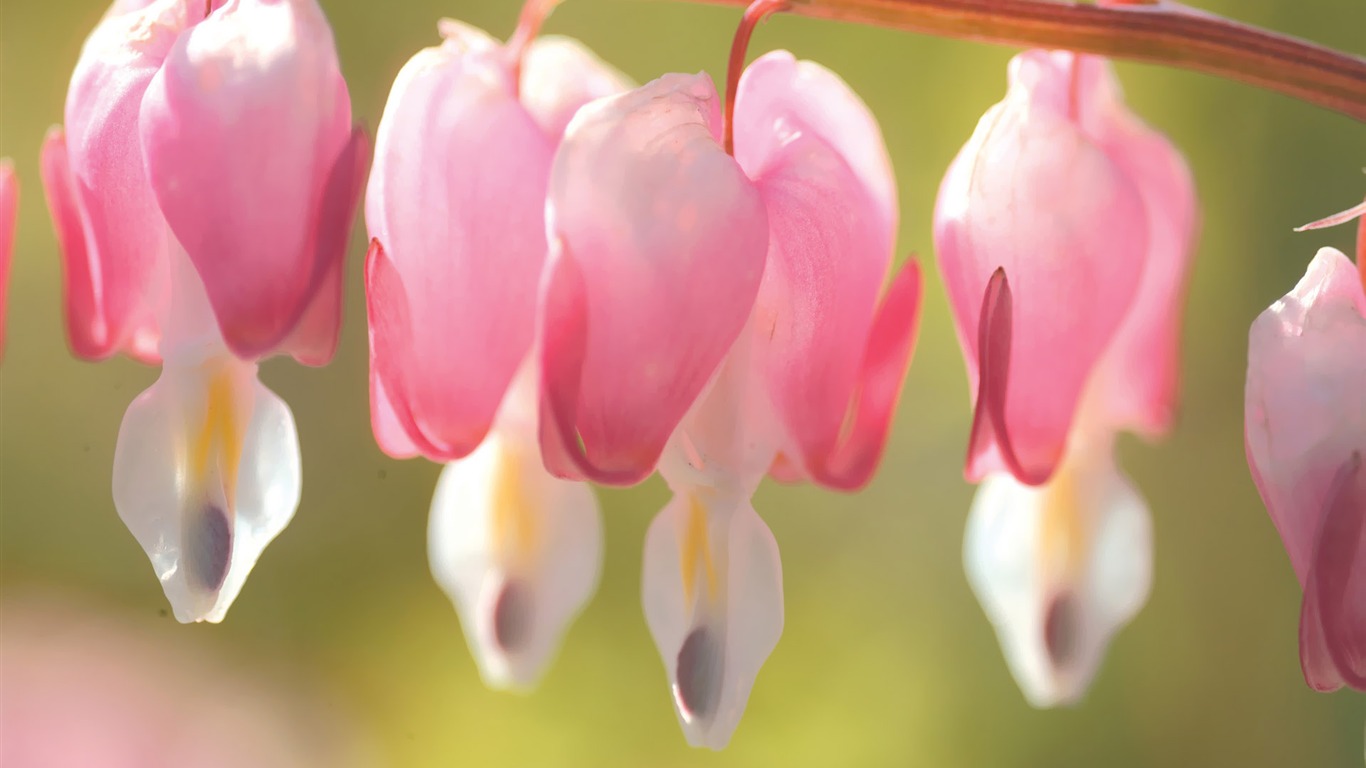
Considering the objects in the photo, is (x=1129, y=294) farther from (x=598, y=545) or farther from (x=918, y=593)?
(x=918, y=593)

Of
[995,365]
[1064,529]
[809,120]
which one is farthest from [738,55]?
[1064,529]

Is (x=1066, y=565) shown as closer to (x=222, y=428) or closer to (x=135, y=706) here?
(x=222, y=428)

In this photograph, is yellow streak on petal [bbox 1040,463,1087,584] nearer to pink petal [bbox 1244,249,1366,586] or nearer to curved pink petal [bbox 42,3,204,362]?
pink petal [bbox 1244,249,1366,586]

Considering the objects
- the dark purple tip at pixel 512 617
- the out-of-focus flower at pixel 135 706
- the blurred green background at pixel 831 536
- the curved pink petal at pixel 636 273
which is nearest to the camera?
the curved pink petal at pixel 636 273

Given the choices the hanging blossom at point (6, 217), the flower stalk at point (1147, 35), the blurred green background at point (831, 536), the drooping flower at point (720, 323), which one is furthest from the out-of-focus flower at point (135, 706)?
the flower stalk at point (1147, 35)

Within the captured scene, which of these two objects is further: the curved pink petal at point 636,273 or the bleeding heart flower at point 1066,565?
the bleeding heart flower at point 1066,565

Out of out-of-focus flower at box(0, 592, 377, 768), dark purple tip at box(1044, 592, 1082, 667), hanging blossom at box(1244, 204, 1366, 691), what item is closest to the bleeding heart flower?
dark purple tip at box(1044, 592, 1082, 667)

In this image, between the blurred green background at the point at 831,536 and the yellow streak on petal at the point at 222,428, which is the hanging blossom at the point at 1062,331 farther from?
the blurred green background at the point at 831,536
